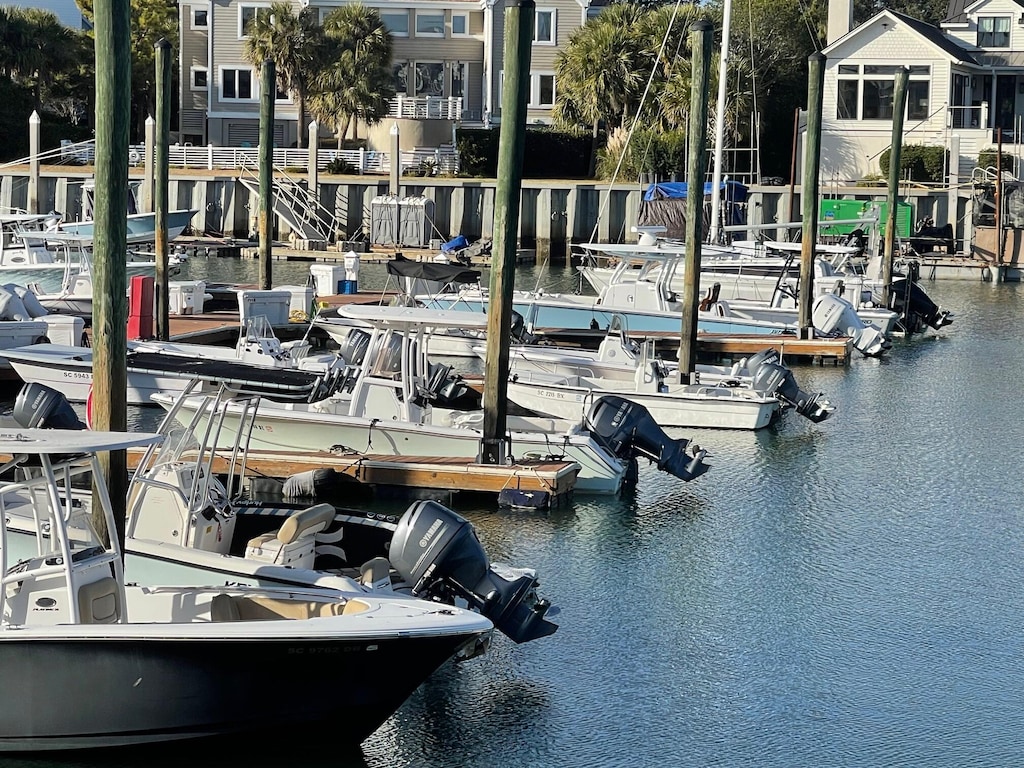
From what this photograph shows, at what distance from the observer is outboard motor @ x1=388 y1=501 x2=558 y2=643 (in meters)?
11.6

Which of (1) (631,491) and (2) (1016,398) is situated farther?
(2) (1016,398)

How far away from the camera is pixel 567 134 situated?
2434 inches

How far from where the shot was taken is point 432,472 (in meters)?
17.8

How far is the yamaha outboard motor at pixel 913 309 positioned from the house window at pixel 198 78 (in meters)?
38.2

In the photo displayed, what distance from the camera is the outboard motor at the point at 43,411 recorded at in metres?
17.8

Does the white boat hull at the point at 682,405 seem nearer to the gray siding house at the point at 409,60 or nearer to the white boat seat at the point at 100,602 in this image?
the white boat seat at the point at 100,602

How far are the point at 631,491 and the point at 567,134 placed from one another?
44362 millimetres

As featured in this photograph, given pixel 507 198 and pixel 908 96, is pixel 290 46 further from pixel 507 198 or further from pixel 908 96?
pixel 507 198

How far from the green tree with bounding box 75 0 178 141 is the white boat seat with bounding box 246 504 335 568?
58.6 meters

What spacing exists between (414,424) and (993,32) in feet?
166

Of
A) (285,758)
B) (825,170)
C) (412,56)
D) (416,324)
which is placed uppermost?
(412,56)

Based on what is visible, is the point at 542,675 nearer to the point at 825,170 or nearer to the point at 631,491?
the point at 631,491

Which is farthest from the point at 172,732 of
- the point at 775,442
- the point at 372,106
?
the point at 372,106

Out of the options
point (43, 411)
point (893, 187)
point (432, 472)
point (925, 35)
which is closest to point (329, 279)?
point (893, 187)
